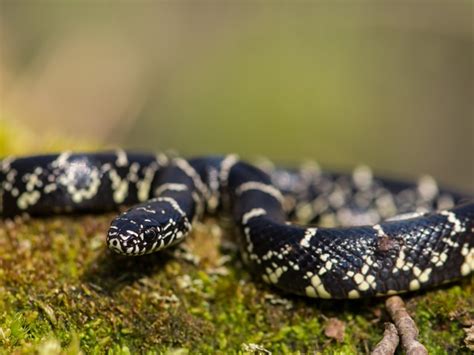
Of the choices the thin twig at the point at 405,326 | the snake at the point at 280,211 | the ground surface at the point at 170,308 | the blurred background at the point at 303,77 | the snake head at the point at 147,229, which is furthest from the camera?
the blurred background at the point at 303,77

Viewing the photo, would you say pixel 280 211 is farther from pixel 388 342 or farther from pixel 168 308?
pixel 388 342

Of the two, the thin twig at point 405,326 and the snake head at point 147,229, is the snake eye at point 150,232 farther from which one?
the thin twig at point 405,326

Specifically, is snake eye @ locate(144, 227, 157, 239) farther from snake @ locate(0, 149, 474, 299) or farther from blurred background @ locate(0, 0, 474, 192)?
blurred background @ locate(0, 0, 474, 192)

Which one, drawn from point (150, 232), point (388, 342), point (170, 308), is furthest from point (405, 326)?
point (150, 232)

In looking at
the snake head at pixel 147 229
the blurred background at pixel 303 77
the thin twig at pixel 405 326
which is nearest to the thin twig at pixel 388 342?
the thin twig at pixel 405 326

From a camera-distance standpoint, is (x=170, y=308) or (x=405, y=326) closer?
(x=405, y=326)

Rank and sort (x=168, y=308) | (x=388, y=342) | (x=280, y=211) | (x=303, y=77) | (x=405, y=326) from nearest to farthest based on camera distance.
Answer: (x=388, y=342)
(x=405, y=326)
(x=168, y=308)
(x=280, y=211)
(x=303, y=77)

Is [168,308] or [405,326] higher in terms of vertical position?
[405,326]

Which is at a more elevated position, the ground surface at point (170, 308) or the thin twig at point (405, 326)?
the thin twig at point (405, 326)
